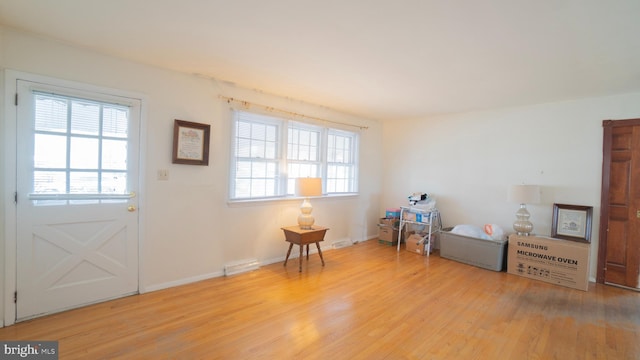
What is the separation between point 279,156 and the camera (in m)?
4.27

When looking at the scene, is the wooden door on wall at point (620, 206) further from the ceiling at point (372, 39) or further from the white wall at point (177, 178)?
the white wall at point (177, 178)

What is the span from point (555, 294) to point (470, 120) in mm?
2780

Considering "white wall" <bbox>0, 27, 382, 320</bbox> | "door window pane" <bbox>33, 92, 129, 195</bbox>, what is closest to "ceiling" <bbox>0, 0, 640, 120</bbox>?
"white wall" <bbox>0, 27, 382, 320</bbox>

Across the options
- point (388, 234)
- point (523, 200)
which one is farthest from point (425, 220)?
point (523, 200)

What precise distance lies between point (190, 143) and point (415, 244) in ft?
12.5

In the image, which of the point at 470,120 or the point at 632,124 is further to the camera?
the point at 470,120

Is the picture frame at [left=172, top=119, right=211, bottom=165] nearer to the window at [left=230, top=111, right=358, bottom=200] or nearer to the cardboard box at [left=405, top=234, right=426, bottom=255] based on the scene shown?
the window at [left=230, top=111, right=358, bottom=200]

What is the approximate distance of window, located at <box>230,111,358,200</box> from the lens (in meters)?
3.87

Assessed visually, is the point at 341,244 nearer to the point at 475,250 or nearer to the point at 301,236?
the point at 301,236

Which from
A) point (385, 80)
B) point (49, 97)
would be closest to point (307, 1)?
point (385, 80)

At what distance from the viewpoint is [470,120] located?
487 centimetres

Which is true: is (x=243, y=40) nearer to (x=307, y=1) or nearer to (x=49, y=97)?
(x=307, y=1)

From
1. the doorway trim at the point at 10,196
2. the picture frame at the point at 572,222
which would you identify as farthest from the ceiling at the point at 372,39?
the picture frame at the point at 572,222

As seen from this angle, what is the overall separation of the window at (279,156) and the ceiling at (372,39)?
2.12ft
